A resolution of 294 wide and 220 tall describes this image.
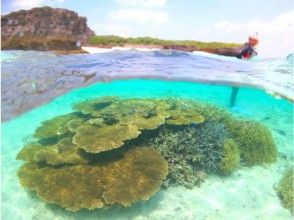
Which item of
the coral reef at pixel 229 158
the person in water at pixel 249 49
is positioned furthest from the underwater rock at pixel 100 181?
the person in water at pixel 249 49

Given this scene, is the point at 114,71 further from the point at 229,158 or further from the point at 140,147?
the point at 229,158

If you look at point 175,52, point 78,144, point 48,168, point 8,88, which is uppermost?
point 175,52

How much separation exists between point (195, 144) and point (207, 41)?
397 inches

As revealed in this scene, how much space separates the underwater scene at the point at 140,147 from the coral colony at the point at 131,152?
0.03 metres

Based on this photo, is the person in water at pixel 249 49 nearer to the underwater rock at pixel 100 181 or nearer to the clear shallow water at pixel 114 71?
the clear shallow water at pixel 114 71

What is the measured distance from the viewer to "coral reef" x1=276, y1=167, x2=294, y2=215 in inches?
352

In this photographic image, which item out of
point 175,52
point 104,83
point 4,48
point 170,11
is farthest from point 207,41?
point 4,48

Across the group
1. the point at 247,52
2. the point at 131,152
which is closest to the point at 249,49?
the point at 247,52

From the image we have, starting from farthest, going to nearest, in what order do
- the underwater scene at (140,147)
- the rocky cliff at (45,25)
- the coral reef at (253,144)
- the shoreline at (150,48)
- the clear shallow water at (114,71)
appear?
the rocky cliff at (45,25) → the shoreline at (150,48) → the clear shallow water at (114,71) → the coral reef at (253,144) → the underwater scene at (140,147)

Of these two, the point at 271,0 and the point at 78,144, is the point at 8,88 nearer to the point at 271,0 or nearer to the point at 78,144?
the point at 78,144

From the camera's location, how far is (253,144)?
11117 millimetres

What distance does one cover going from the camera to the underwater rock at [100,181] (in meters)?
7.71

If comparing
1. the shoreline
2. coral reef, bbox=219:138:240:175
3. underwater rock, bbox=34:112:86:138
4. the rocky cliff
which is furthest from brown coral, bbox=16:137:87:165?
the rocky cliff

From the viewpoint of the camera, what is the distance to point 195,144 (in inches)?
384
